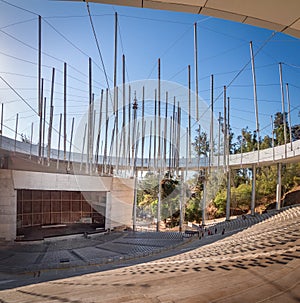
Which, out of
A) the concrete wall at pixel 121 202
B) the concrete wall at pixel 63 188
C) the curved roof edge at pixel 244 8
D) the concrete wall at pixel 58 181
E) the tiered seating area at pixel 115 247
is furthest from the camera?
the concrete wall at pixel 121 202

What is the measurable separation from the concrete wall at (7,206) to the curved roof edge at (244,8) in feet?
45.6

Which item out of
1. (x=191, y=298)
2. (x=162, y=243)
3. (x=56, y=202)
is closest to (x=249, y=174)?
(x=162, y=243)

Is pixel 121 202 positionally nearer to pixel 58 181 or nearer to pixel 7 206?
pixel 58 181

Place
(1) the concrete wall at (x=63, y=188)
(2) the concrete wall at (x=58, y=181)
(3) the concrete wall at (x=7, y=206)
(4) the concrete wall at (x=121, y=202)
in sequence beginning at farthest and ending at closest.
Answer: (4) the concrete wall at (x=121, y=202) < (2) the concrete wall at (x=58, y=181) < (1) the concrete wall at (x=63, y=188) < (3) the concrete wall at (x=7, y=206)

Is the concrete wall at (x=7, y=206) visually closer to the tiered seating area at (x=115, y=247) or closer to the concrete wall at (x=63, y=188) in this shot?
the concrete wall at (x=63, y=188)

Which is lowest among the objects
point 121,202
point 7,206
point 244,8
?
point 121,202

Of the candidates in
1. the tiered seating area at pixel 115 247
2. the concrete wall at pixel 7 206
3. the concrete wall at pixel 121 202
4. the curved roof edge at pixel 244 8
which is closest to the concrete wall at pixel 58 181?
the concrete wall at pixel 7 206

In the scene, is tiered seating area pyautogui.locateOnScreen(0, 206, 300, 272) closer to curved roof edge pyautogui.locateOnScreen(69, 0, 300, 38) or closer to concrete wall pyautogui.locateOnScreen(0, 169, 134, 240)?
concrete wall pyautogui.locateOnScreen(0, 169, 134, 240)

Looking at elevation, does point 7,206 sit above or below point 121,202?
above

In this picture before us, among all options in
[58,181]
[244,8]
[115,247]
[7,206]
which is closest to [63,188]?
[58,181]

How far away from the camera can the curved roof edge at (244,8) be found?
5.69 feet

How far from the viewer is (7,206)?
13.2 meters

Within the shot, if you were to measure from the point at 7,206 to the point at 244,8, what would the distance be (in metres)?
14.8

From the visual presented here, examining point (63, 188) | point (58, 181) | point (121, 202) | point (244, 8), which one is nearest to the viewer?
point (244, 8)
